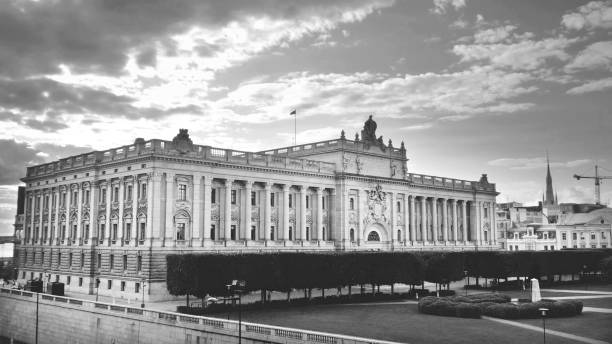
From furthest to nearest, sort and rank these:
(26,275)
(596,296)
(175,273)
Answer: (26,275)
(596,296)
(175,273)

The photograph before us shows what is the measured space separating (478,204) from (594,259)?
97.3ft

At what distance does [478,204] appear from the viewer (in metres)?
131

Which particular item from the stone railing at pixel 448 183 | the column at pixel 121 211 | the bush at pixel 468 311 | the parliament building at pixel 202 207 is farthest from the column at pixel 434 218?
the column at pixel 121 211

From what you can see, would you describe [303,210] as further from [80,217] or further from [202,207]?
[80,217]

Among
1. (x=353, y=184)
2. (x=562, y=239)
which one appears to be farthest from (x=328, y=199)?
(x=562, y=239)

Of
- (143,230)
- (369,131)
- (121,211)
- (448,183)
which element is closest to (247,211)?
(143,230)

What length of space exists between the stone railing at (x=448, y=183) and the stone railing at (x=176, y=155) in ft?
78.2

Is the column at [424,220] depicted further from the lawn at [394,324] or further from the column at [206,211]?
the lawn at [394,324]

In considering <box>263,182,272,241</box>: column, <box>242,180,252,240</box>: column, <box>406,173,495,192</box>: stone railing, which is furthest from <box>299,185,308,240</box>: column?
<box>406,173,495,192</box>: stone railing

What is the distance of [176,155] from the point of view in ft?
247

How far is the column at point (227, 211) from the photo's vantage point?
265 ft

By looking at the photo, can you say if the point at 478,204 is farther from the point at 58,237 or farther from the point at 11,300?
the point at 11,300

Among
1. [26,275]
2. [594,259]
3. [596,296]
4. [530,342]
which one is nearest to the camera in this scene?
[530,342]

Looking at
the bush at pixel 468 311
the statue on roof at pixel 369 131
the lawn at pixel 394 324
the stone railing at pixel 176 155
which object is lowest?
the lawn at pixel 394 324
